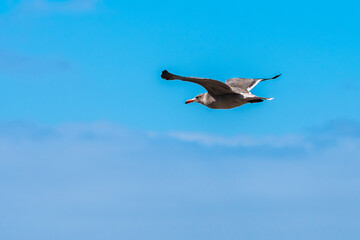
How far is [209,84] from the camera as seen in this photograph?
30.8m

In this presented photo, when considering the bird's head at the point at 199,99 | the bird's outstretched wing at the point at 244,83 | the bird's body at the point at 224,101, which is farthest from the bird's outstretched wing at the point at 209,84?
the bird's outstretched wing at the point at 244,83

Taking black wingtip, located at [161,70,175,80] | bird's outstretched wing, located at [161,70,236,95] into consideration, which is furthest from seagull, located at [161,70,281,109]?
black wingtip, located at [161,70,175,80]

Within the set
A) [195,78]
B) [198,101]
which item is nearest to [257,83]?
[198,101]

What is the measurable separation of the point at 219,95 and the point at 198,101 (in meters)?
2.24

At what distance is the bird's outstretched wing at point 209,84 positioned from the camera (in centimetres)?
2854

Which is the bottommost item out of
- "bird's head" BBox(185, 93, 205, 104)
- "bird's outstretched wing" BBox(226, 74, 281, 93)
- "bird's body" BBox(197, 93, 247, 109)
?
"bird's body" BBox(197, 93, 247, 109)

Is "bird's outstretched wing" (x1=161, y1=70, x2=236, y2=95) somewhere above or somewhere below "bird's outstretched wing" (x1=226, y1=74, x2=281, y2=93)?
below

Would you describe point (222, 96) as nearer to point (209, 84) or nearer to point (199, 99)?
point (209, 84)

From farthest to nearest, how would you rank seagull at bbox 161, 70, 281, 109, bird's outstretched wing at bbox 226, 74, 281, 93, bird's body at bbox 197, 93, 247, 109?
1. bird's outstretched wing at bbox 226, 74, 281, 93
2. bird's body at bbox 197, 93, 247, 109
3. seagull at bbox 161, 70, 281, 109

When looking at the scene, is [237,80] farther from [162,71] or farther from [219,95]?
[162,71]

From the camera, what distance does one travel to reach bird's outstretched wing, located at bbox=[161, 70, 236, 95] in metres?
28.5

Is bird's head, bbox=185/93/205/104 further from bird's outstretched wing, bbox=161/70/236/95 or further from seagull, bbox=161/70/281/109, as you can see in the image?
bird's outstretched wing, bbox=161/70/236/95

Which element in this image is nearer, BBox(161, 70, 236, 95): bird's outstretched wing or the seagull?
BBox(161, 70, 236, 95): bird's outstretched wing

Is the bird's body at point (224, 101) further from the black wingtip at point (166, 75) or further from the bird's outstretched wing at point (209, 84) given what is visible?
the black wingtip at point (166, 75)
